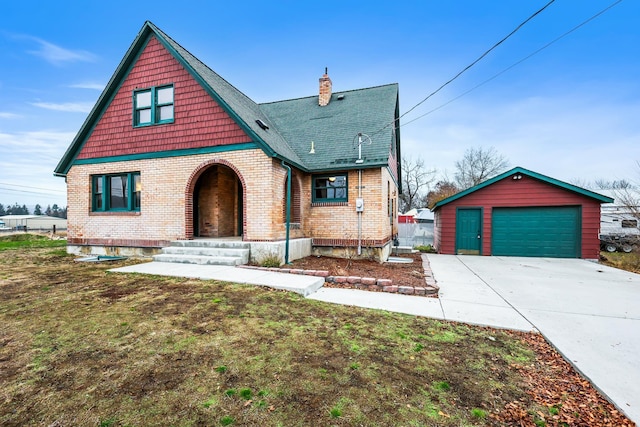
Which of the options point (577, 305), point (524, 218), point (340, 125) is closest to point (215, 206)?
point (340, 125)

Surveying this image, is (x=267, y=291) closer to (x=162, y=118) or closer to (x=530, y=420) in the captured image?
(x=530, y=420)

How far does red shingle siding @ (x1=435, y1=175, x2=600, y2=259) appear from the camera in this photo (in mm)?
11047

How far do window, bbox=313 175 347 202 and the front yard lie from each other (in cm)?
610

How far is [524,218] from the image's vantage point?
11852 mm

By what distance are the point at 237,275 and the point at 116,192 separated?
7471 mm

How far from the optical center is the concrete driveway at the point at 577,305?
2750 mm

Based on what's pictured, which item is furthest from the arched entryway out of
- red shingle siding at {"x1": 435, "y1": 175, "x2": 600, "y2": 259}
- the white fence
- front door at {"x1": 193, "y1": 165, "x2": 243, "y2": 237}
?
the white fence

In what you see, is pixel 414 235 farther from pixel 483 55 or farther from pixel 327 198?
pixel 483 55

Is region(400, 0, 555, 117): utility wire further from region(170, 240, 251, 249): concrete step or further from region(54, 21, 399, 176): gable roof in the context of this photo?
region(170, 240, 251, 249): concrete step

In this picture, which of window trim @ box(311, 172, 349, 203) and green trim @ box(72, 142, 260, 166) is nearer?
green trim @ box(72, 142, 260, 166)

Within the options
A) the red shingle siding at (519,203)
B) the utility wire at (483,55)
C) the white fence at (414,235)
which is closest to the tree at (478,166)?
the white fence at (414,235)

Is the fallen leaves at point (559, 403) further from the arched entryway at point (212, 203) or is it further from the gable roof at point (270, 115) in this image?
the arched entryway at point (212, 203)

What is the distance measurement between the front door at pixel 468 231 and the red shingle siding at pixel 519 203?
175 millimetres

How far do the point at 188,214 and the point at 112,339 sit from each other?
6.43 m
